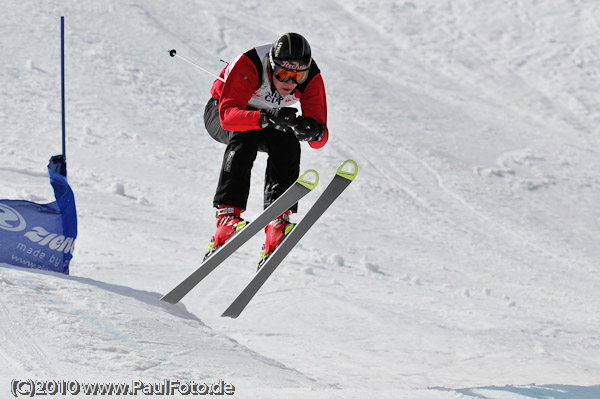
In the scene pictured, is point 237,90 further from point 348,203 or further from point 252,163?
point 348,203

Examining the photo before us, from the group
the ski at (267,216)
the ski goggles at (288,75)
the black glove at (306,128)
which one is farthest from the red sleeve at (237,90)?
the ski at (267,216)

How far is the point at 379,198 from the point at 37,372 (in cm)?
1069

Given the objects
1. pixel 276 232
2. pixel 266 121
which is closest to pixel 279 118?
pixel 266 121

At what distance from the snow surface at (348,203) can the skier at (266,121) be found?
1.09 m

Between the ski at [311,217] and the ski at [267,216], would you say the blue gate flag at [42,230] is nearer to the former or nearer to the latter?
the ski at [267,216]

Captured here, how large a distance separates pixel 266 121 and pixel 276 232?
2.81 feet

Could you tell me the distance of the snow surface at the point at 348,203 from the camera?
19.1 ft

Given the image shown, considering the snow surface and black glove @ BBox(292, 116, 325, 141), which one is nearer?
black glove @ BBox(292, 116, 325, 141)

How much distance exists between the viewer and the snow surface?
19.1ft

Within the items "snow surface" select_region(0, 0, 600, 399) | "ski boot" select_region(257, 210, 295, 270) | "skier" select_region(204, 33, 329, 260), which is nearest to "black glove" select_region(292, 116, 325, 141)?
"skier" select_region(204, 33, 329, 260)

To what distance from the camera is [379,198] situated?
47.8 feet

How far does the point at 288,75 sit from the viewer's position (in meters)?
5.24

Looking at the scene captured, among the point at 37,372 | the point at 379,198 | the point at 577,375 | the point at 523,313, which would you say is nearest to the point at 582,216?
the point at 379,198

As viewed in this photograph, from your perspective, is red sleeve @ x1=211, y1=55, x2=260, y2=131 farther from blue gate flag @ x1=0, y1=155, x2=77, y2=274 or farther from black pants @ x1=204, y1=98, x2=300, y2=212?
blue gate flag @ x1=0, y1=155, x2=77, y2=274
